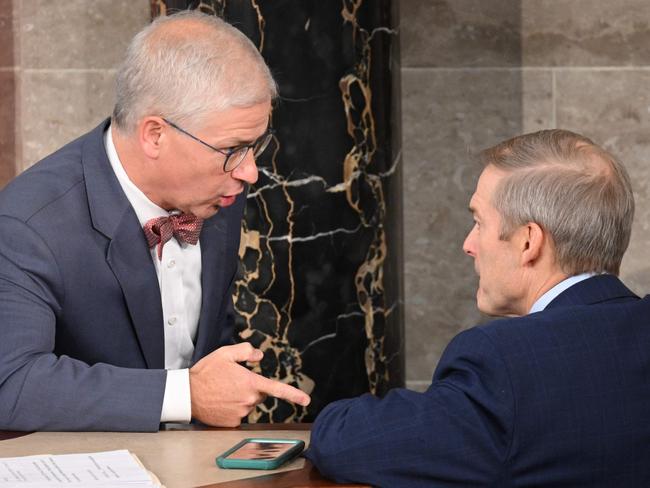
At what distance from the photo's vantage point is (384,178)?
411 cm

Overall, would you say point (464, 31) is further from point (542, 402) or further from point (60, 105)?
point (542, 402)

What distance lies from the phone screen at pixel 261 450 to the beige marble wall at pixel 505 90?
8.51ft

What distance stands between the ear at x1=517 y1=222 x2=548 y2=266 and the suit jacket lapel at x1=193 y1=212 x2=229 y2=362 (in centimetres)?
97

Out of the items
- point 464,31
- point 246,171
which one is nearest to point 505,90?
point 464,31

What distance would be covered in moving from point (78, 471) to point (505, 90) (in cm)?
301

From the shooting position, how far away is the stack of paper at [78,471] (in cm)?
197

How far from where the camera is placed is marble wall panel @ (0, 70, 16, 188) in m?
4.64

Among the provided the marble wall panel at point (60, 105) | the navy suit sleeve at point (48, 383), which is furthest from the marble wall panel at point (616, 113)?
the navy suit sleeve at point (48, 383)

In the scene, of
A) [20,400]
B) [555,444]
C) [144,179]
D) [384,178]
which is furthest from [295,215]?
[555,444]

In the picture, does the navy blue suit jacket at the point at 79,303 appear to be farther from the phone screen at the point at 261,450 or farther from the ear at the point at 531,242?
the ear at the point at 531,242

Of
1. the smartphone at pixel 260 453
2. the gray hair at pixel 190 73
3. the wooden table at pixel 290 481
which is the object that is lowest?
the wooden table at pixel 290 481

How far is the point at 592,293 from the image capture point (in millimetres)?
2078

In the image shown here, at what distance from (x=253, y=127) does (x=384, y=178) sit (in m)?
1.53

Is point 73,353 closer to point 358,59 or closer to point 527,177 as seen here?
point 527,177
